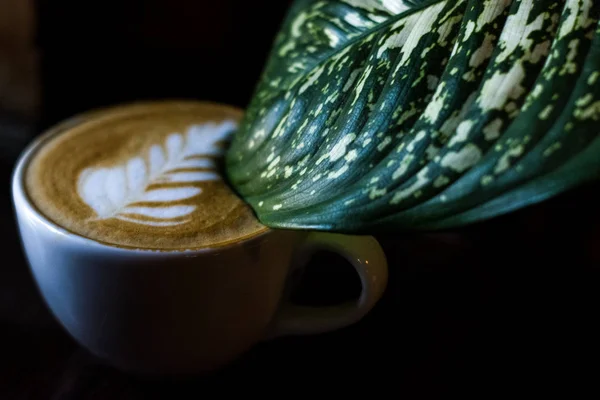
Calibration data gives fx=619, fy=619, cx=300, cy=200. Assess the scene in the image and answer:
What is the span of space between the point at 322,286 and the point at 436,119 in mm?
315

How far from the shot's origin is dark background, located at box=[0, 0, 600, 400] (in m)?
0.53

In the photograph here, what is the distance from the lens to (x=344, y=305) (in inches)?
19.6

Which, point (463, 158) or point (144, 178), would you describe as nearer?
point (463, 158)

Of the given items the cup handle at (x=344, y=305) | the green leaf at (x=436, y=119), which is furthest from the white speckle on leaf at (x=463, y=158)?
the cup handle at (x=344, y=305)

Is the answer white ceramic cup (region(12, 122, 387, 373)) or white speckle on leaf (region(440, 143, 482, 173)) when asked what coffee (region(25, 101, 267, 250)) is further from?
white speckle on leaf (region(440, 143, 482, 173))

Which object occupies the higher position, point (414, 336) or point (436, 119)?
point (436, 119)

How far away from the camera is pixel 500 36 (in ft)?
1.22

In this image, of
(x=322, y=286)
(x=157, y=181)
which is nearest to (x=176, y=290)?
(x=157, y=181)

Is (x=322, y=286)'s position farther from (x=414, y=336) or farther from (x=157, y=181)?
(x=157, y=181)

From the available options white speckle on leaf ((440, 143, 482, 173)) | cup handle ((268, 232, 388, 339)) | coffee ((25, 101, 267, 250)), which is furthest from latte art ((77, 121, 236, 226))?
white speckle on leaf ((440, 143, 482, 173))

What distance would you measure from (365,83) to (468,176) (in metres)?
0.12

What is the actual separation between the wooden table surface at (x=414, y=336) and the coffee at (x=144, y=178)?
0.14 meters

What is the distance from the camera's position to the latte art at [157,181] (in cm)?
47

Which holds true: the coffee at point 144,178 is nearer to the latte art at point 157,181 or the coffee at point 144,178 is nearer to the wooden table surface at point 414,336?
the latte art at point 157,181
